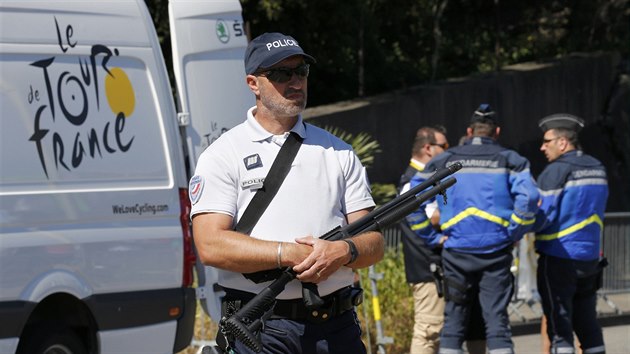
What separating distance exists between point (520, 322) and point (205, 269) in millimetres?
4588

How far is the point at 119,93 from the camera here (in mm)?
7820

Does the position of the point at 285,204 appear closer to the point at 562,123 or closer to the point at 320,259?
the point at 320,259

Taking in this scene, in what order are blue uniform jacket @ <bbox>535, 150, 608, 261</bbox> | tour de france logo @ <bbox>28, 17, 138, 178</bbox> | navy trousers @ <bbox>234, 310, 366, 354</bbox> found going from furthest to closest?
blue uniform jacket @ <bbox>535, 150, 608, 261</bbox> → tour de france logo @ <bbox>28, 17, 138, 178</bbox> → navy trousers @ <bbox>234, 310, 366, 354</bbox>

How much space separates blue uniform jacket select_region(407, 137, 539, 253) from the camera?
323 inches

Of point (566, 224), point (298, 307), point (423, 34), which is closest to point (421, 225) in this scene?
point (566, 224)

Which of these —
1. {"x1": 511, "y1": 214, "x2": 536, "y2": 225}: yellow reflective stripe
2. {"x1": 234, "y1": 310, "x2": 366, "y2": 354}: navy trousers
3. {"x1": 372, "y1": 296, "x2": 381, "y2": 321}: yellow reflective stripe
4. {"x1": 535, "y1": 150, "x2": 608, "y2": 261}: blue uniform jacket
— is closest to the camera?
{"x1": 234, "y1": 310, "x2": 366, "y2": 354}: navy trousers

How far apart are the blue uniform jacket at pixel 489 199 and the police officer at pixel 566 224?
2.18 ft

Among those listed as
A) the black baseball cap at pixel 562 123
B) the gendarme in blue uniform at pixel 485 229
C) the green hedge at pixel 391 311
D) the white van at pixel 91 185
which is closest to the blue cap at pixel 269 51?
the white van at pixel 91 185

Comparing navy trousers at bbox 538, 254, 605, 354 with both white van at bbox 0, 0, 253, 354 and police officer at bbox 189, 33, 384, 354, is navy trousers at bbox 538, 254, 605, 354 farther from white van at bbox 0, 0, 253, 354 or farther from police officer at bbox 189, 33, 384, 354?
police officer at bbox 189, 33, 384, 354

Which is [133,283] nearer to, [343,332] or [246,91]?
[246,91]

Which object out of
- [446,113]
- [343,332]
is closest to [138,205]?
[343,332]

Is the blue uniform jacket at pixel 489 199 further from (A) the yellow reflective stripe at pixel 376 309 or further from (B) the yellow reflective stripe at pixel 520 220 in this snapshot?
(A) the yellow reflective stripe at pixel 376 309

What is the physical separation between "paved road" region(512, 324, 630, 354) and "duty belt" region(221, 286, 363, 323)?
22.3 feet

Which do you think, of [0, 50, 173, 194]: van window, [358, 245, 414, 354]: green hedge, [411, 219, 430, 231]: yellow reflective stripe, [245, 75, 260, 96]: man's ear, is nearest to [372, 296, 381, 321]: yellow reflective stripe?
[358, 245, 414, 354]: green hedge
